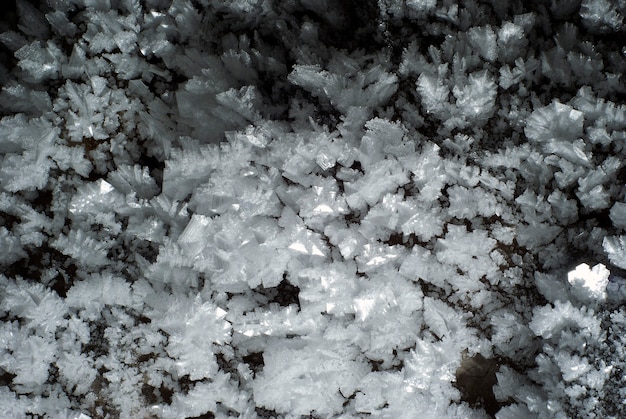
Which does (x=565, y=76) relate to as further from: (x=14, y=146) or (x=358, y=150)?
(x=14, y=146)

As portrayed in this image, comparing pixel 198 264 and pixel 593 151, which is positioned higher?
pixel 593 151

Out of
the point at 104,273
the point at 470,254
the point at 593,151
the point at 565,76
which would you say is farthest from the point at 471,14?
the point at 104,273

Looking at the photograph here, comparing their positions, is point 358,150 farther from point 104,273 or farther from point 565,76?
point 104,273

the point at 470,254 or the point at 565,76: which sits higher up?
the point at 565,76

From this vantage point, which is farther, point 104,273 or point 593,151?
point 104,273

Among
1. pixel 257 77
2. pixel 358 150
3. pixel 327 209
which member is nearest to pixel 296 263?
pixel 327 209

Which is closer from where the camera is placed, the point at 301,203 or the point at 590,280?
the point at 590,280

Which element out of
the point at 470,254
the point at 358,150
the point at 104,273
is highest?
the point at 358,150
